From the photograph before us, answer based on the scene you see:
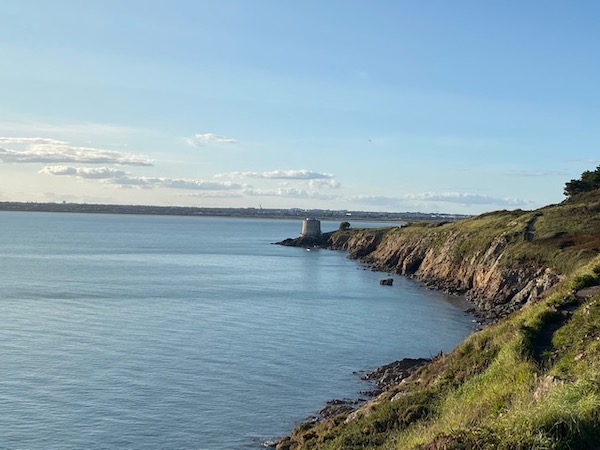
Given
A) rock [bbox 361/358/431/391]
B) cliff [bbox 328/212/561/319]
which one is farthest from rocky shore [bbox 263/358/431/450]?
cliff [bbox 328/212/561/319]

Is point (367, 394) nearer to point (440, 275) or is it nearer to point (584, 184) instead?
point (440, 275)

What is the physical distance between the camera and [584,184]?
10494cm

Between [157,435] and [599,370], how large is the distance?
60.0ft

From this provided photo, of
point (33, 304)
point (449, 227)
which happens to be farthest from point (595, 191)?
point (33, 304)

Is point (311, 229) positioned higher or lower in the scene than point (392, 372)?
Result: higher

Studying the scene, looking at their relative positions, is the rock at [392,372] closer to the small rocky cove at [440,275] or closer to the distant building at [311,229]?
the small rocky cove at [440,275]

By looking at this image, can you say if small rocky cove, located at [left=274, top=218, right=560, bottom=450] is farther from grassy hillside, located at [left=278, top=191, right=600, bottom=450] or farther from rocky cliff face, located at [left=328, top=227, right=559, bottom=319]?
grassy hillside, located at [left=278, top=191, right=600, bottom=450]

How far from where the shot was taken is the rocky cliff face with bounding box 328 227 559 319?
6009 cm

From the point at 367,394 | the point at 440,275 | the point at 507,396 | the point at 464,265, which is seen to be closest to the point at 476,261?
the point at 464,265

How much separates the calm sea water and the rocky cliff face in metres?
4.26

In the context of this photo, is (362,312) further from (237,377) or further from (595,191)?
(595,191)

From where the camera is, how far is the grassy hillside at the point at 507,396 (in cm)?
1141

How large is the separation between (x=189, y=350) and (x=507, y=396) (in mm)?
28313

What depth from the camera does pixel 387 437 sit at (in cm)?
1833
